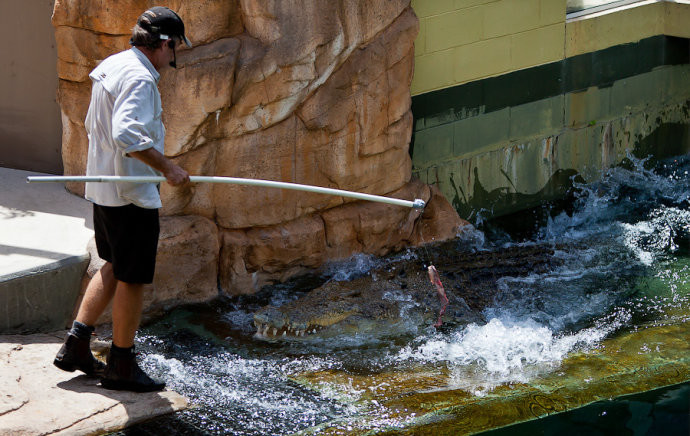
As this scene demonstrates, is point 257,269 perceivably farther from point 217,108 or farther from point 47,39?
point 47,39

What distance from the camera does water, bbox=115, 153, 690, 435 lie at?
4.40 metres

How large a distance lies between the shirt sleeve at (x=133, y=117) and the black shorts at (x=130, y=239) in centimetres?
33

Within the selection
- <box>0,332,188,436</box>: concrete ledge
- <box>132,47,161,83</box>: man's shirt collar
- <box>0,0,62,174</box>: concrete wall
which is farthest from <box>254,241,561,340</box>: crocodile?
<box>0,0,62,174</box>: concrete wall

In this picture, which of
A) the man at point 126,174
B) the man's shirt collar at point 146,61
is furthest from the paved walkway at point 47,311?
the man's shirt collar at point 146,61

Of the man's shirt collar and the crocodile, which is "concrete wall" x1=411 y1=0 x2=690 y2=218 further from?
the man's shirt collar

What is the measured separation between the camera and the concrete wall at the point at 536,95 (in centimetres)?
735

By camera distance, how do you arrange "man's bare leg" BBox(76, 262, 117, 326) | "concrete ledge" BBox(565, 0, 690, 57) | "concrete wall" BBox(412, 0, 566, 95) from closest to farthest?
"man's bare leg" BBox(76, 262, 117, 326) < "concrete wall" BBox(412, 0, 566, 95) < "concrete ledge" BBox(565, 0, 690, 57)

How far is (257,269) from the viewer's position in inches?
252

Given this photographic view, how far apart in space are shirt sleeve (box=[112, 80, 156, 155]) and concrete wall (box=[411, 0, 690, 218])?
3.62m

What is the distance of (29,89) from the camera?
6410 mm

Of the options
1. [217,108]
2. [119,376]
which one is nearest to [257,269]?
[217,108]

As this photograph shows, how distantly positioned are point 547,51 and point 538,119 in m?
0.61

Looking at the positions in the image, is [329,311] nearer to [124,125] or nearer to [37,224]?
[37,224]

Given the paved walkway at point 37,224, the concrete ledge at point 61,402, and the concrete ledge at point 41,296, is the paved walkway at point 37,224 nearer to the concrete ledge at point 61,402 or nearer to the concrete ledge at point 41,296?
the concrete ledge at point 41,296
